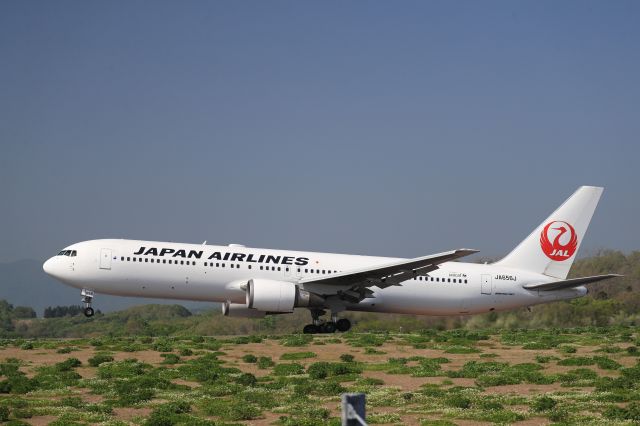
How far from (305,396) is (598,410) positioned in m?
7.36

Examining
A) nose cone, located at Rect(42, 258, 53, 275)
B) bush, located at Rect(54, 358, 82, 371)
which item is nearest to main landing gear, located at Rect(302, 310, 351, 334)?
nose cone, located at Rect(42, 258, 53, 275)

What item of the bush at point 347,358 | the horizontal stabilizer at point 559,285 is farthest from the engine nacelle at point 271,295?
the horizontal stabilizer at point 559,285

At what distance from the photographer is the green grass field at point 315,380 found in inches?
784

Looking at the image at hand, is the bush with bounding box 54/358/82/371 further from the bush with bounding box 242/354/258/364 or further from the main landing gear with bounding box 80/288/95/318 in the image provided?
the main landing gear with bounding box 80/288/95/318

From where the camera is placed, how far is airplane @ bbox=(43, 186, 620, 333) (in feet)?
122

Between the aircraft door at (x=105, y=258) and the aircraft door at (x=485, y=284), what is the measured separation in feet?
57.0

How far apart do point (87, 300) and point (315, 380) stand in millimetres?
16649

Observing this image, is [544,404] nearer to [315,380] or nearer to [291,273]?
[315,380]

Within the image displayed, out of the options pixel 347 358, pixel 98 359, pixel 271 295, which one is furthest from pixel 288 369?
pixel 271 295

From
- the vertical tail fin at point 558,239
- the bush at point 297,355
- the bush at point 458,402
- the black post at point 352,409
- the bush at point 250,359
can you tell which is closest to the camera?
the black post at point 352,409

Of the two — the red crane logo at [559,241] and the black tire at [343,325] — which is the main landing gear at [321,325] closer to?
the black tire at [343,325]

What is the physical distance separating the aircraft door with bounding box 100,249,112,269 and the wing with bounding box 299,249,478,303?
839 cm

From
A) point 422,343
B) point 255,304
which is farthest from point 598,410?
point 255,304

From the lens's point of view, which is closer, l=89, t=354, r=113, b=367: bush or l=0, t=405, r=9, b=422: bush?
l=0, t=405, r=9, b=422: bush
